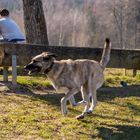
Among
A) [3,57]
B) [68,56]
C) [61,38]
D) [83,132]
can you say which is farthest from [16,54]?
[61,38]

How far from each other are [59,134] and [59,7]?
195 ft

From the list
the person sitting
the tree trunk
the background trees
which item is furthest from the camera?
the background trees

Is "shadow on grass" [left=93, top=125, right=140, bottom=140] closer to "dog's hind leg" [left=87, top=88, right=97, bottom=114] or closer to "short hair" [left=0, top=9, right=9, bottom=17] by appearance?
"dog's hind leg" [left=87, top=88, right=97, bottom=114]

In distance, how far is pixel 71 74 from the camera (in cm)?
775

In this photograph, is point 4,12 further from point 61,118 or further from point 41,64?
point 61,118

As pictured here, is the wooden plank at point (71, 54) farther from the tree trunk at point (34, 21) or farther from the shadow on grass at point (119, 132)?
the shadow on grass at point (119, 132)

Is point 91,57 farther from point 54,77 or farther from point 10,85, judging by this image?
point 54,77

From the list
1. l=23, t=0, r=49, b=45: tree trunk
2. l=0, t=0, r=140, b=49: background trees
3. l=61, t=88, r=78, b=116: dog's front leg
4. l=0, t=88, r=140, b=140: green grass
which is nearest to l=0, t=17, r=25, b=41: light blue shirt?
l=23, t=0, r=49, b=45: tree trunk

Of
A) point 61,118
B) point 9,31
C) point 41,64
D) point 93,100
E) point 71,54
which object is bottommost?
point 61,118

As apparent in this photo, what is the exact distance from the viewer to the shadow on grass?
677 cm

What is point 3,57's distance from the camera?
10375mm

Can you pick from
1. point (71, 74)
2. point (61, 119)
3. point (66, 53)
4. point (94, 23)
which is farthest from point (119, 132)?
point (94, 23)

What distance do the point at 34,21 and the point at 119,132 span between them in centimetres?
596

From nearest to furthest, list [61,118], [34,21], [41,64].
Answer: [41,64] < [61,118] < [34,21]
